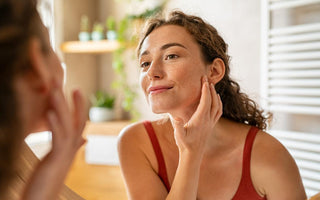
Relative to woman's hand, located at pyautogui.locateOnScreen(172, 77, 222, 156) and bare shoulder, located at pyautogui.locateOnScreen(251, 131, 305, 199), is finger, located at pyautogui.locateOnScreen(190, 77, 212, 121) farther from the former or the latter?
bare shoulder, located at pyautogui.locateOnScreen(251, 131, 305, 199)

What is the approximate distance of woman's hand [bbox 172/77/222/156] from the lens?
0.77m

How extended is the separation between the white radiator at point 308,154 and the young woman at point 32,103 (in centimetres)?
152

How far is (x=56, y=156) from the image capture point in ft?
1.12

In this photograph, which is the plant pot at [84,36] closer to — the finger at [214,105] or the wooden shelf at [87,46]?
the wooden shelf at [87,46]

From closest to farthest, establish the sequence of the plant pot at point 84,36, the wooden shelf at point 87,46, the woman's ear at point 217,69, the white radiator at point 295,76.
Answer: the woman's ear at point 217,69, the white radiator at point 295,76, the wooden shelf at point 87,46, the plant pot at point 84,36

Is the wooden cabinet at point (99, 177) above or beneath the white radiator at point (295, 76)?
beneath

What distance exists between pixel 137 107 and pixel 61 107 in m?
2.52

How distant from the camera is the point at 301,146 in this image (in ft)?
5.45

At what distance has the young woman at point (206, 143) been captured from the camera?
93cm

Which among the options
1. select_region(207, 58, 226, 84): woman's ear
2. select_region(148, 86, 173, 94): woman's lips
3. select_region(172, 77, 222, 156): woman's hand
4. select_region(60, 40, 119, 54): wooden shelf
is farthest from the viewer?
select_region(60, 40, 119, 54): wooden shelf

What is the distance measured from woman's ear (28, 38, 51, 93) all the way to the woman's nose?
611mm

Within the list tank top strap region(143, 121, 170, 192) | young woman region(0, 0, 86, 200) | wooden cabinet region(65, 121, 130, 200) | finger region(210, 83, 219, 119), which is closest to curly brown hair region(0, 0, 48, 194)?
young woman region(0, 0, 86, 200)

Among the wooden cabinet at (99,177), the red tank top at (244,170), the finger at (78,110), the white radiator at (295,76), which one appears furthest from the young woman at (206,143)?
the wooden cabinet at (99,177)

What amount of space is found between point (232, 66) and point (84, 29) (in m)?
1.47
